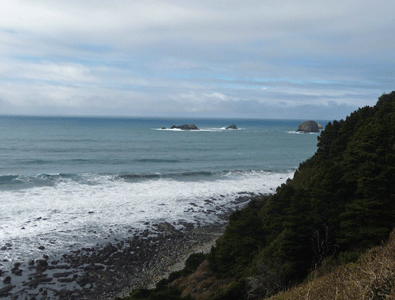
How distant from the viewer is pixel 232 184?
3869 cm

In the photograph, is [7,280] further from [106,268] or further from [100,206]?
[100,206]

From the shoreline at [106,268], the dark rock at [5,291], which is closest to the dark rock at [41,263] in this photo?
the shoreline at [106,268]

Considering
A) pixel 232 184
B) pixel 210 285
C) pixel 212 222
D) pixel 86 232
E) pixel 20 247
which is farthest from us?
pixel 232 184

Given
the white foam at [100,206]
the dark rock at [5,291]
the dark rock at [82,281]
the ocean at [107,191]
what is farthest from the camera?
the ocean at [107,191]

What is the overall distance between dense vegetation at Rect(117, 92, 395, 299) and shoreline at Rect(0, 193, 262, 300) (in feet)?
14.6

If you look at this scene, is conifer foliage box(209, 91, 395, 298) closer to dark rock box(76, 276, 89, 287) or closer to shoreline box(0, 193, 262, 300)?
shoreline box(0, 193, 262, 300)

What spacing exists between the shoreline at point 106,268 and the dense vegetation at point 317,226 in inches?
175

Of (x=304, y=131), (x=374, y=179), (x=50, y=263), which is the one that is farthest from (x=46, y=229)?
(x=304, y=131)

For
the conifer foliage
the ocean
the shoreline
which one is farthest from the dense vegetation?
the ocean

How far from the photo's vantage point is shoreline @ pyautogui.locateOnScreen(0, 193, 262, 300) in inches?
604

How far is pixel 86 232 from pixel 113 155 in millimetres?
37702

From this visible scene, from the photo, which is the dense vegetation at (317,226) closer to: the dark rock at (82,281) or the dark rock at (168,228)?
the dark rock at (82,281)

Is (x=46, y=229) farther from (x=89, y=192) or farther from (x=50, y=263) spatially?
(x=89, y=192)

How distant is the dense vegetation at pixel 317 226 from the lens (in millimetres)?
11773
